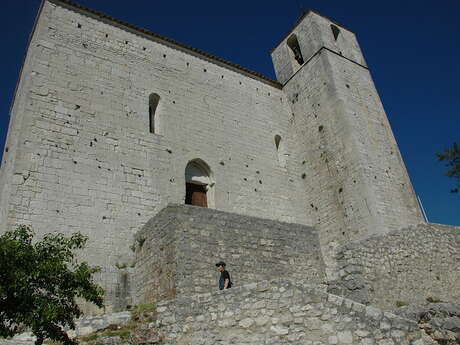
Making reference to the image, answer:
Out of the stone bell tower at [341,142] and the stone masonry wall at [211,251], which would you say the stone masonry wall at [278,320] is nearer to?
the stone masonry wall at [211,251]

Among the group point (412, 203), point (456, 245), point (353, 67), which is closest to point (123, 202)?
point (456, 245)

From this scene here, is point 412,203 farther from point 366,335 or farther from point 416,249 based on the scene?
point 366,335

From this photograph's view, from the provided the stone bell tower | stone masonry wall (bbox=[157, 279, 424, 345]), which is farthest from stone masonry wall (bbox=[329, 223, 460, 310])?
the stone bell tower

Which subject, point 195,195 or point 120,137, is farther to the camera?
point 195,195

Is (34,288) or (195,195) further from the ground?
(195,195)

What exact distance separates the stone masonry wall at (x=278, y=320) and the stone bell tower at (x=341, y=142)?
692cm

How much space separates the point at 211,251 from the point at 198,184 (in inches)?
217

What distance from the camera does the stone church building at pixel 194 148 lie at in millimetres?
10094

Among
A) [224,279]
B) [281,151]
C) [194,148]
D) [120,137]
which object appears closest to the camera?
[224,279]

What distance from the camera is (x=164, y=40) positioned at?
52.0 feet

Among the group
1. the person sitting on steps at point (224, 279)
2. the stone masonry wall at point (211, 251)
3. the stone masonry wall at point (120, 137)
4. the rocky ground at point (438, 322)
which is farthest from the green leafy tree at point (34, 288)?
the rocky ground at point (438, 322)

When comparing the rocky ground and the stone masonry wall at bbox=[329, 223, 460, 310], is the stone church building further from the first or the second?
the rocky ground

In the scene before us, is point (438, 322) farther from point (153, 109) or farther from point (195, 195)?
point (153, 109)

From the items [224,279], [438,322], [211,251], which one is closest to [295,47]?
[211,251]
